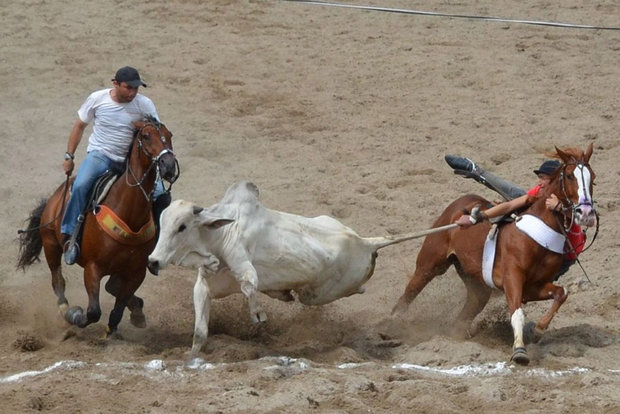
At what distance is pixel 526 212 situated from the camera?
925 cm

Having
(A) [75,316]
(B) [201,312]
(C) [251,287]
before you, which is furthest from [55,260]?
(C) [251,287]

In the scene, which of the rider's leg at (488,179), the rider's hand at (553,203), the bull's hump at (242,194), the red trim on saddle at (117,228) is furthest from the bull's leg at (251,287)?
the rider's leg at (488,179)

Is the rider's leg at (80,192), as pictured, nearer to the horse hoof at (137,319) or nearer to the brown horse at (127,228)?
the brown horse at (127,228)

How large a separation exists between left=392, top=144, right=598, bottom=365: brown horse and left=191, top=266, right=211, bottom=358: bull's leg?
6.58 feet

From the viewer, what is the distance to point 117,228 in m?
9.16

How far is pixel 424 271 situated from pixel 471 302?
45 centimetres

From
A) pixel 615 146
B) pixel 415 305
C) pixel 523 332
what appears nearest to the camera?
pixel 523 332

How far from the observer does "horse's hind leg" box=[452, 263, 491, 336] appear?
9.78 m

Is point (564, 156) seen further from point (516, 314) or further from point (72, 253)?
point (72, 253)

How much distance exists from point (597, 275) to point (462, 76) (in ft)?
14.7

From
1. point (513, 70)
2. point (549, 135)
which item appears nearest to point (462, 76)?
point (513, 70)

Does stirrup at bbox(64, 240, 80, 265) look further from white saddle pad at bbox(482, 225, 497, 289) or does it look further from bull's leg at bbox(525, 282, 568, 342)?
bull's leg at bbox(525, 282, 568, 342)

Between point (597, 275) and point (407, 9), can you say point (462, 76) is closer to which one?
point (407, 9)

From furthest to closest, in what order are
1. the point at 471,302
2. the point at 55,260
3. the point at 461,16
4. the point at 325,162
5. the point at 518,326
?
the point at 461,16, the point at 325,162, the point at 55,260, the point at 471,302, the point at 518,326
